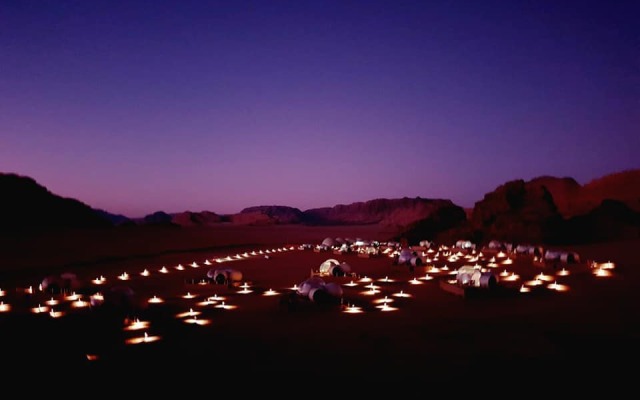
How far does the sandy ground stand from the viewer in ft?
26.1

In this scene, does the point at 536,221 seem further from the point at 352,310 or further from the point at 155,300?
the point at 155,300

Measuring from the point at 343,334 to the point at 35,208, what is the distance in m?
49.7

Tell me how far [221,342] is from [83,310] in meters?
6.35

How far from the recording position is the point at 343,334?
37.1 ft

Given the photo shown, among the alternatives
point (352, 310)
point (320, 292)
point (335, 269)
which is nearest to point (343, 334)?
point (352, 310)

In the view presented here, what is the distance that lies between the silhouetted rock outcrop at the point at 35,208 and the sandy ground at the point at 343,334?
1173 inches

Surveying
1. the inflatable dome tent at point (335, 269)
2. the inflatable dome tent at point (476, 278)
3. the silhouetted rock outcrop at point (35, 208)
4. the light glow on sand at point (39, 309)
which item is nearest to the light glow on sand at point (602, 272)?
the inflatable dome tent at point (476, 278)

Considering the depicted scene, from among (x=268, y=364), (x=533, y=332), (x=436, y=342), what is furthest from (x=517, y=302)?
(x=268, y=364)

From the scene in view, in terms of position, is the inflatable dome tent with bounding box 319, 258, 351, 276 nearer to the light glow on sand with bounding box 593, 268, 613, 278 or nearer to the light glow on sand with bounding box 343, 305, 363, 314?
the light glow on sand with bounding box 343, 305, 363, 314

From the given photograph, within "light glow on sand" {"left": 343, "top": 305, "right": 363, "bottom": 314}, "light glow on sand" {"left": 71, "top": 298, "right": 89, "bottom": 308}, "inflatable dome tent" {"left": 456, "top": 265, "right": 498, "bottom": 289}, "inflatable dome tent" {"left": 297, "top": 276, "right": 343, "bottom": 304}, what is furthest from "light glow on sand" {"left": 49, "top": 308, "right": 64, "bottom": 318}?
"inflatable dome tent" {"left": 456, "top": 265, "right": 498, "bottom": 289}

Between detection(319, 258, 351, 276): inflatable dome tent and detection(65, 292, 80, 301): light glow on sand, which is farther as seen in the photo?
detection(319, 258, 351, 276): inflatable dome tent

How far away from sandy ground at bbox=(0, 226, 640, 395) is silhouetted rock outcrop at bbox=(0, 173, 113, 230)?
97.8 ft

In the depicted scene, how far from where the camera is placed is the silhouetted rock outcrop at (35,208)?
47.3 metres

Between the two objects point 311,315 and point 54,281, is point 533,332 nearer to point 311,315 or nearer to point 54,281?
point 311,315
